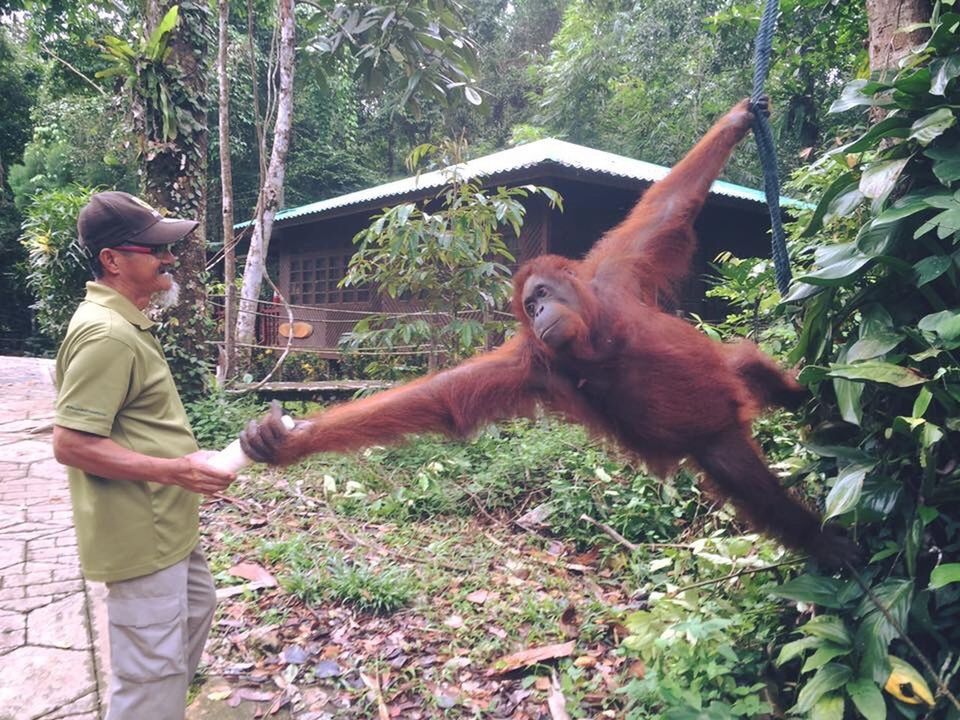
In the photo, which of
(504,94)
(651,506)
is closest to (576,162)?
(651,506)

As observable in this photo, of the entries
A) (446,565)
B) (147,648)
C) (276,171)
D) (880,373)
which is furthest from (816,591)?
(276,171)

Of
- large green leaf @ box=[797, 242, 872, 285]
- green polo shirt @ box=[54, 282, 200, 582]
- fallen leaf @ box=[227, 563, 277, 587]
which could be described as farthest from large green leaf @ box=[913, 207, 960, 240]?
fallen leaf @ box=[227, 563, 277, 587]

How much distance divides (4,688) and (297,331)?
9.04 meters

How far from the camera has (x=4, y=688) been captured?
9.11ft

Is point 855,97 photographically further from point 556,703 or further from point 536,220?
point 536,220

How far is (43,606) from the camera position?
11.4 ft

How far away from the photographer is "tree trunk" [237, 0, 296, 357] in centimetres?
742

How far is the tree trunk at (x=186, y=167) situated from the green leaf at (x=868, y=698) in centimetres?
590

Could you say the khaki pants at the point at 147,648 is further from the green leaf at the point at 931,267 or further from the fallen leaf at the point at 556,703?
the green leaf at the point at 931,267

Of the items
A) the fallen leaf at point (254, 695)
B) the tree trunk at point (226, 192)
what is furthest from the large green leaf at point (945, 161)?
the tree trunk at point (226, 192)

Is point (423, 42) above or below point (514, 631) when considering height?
above

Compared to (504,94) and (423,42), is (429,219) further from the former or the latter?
(504,94)

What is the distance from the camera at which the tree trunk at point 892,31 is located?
6.85 feet

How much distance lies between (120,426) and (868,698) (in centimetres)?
203
